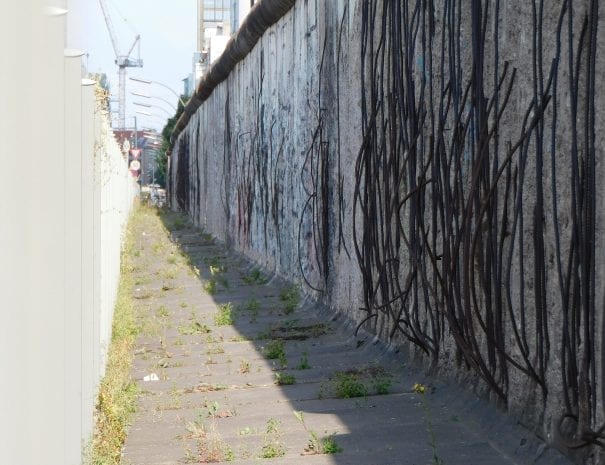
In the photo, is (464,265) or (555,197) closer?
(555,197)

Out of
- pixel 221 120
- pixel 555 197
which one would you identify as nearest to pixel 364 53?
pixel 555 197

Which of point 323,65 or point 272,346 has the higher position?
point 323,65

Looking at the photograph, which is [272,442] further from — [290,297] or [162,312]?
[290,297]

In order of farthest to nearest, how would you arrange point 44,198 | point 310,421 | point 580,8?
1. point 310,421
2. point 580,8
3. point 44,198

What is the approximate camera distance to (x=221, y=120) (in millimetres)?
16312

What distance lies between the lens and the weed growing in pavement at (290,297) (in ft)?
26.9

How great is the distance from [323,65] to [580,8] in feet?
14.8

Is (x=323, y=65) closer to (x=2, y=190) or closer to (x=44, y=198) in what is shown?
(x=44, y=198)

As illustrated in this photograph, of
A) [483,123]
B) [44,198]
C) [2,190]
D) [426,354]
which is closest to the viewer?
[2,190]

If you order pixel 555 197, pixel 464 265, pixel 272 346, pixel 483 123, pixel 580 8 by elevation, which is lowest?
pixel 272 346

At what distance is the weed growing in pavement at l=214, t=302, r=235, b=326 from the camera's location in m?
7.78

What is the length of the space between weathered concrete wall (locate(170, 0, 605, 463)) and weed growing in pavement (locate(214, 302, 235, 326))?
65cm

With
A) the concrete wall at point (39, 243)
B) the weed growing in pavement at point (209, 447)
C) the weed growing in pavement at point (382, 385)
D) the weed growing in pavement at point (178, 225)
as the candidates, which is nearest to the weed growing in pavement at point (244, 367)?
the weed growing in pavement at point (382, 385)

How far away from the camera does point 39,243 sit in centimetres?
214
